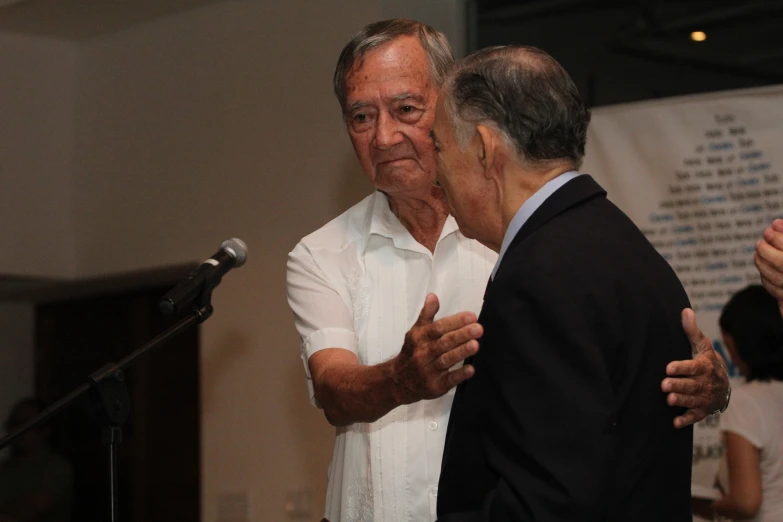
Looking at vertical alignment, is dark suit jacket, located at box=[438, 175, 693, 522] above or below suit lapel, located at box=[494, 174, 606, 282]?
below

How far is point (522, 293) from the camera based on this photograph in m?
1.46

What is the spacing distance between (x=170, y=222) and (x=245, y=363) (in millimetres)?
788

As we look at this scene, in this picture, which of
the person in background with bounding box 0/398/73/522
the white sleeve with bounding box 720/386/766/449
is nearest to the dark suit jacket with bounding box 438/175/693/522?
the white sleeve with bounding box 720/386/766/449

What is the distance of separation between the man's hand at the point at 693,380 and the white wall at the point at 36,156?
403 cm

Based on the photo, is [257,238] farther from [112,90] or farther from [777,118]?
[777,118]

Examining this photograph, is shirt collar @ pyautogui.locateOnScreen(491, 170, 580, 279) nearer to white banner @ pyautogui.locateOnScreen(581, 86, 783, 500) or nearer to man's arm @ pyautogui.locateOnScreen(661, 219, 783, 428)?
man's arm @ pyautogui.locateOnScreen(661, 219, 783, 428)

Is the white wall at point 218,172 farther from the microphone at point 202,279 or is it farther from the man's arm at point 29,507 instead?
the microphone at point 202,279

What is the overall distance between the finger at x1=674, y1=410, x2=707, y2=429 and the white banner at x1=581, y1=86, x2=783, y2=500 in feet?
7.62

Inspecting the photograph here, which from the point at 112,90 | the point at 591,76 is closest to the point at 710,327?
the point at 591,76

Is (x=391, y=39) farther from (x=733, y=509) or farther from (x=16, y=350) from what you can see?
(x=16, y=350)

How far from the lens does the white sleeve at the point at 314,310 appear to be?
225 cm

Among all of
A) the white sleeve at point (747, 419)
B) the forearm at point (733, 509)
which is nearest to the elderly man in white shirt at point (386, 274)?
the white sleeve at point (747, 419)

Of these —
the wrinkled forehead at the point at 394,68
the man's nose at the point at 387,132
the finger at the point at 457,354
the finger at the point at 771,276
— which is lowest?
the finger at the point at 457,354

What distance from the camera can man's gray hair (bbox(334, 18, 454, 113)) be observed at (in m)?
2.33
